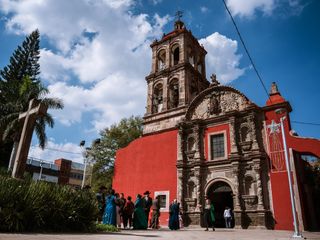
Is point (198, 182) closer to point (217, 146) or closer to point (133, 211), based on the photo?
point (217, 146)

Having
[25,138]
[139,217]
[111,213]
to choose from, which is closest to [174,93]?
[139,217]

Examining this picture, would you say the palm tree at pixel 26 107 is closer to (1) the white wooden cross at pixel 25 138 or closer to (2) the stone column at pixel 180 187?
(2) the stone column at pixel 180 187

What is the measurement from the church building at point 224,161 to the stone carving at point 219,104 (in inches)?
2.2

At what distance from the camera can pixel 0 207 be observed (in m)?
5.26

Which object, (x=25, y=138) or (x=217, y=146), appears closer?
(x=25, y=138)

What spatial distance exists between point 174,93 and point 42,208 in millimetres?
17201

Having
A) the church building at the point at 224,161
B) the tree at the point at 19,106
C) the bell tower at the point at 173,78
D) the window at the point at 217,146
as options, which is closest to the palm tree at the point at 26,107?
the tree at the point at 19,106

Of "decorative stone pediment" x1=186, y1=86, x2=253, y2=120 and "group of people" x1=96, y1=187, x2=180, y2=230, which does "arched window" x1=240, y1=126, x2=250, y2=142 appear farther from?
"group of people" x1=96, y1=187, x2=180, y2=230

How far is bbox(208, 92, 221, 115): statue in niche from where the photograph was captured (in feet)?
53.5

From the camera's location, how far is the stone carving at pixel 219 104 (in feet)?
51.9

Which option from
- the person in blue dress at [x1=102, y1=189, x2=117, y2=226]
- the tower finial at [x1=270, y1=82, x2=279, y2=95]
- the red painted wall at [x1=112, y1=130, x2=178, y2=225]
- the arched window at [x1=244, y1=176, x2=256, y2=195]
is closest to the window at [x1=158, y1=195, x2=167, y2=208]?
the red painted wall at [x1=112, y1=130, x2=178, y2=225]

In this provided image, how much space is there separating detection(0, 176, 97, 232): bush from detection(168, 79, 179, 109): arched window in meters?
15.0

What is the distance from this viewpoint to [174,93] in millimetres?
22109

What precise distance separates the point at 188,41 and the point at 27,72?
1646cm
